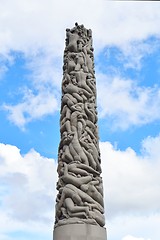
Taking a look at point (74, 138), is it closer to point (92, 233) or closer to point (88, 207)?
point (88, 207)

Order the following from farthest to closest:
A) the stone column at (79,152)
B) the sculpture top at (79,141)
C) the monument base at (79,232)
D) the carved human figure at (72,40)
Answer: the carved human figure at (72,40), the sculpture top at (79,141), the stone column at (79,152), the monument base at (79,232)

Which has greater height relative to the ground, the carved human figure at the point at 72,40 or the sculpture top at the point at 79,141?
the carved human figure at the point at 72,40

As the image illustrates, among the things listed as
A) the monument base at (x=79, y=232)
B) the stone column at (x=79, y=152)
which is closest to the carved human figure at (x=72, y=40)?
the stone column at (x=79, y=152)

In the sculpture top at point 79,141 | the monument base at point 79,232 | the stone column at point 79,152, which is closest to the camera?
the monument base at point 79,232

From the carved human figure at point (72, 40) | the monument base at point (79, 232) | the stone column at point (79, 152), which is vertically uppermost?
the carved human figure at point (72, 40)

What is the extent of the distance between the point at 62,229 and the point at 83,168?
2.01 meters

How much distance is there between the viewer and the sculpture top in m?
11.0

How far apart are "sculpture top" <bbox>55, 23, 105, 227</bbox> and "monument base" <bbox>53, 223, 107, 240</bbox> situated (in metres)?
0.15

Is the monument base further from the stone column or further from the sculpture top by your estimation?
the sculpture top

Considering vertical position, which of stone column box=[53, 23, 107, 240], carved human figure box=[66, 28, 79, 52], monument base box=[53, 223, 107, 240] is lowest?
monument base box=[53, 223, 107, 240]

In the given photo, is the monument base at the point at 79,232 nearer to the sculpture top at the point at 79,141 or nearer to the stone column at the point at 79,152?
the stone column at the point at 79,152

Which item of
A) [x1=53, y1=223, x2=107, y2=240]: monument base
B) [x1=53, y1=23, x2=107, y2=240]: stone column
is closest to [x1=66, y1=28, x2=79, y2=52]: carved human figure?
[x1=53, y1=23, x2=107, y2=240]: stone column

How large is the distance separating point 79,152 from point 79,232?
258 centimetres

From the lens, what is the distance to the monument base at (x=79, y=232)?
10414 millimetres
